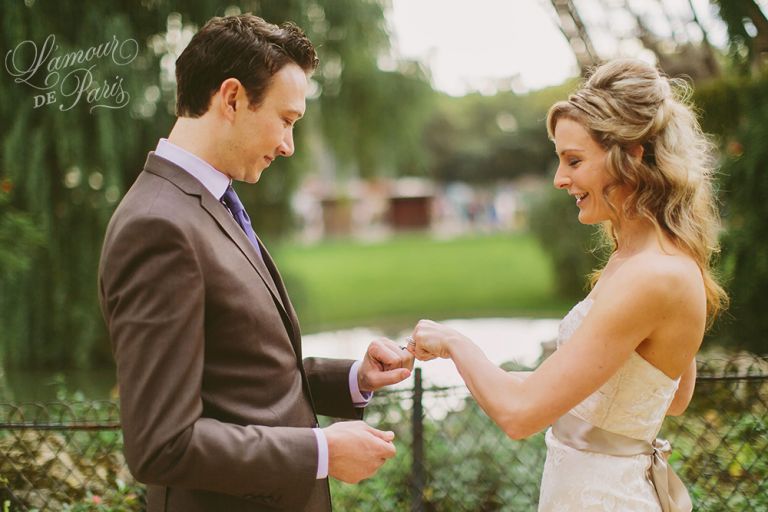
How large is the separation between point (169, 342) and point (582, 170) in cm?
114

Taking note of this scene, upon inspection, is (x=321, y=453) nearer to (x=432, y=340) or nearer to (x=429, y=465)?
(x=432, y=340)

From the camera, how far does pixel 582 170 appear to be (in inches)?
77.1

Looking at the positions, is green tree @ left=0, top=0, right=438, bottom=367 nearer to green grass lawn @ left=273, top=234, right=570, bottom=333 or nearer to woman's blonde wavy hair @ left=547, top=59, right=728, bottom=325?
green grass lawn @ left=273, top=234, right=570, bottom=333

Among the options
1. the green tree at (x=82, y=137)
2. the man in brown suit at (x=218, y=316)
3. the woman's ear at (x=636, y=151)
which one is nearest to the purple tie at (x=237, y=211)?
the man in brown suit at (x=218, y=316)

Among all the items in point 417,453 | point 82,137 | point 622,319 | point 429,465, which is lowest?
point 429,465

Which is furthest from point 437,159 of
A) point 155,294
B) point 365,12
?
point 155,294

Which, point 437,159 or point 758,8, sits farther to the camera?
point 437,159

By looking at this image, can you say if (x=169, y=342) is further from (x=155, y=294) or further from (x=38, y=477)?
(x=38, y=477)

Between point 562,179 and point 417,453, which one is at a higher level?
point 562,179

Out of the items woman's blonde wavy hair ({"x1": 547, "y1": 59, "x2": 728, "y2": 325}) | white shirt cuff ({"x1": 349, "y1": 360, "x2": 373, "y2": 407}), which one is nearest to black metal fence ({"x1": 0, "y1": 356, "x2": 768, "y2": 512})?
white shirt cuff ({"x1": 349, "y1": 360, "x2": 373, "y2": 407})

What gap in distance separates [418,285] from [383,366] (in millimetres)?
16694

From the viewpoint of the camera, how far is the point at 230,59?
1.73 m

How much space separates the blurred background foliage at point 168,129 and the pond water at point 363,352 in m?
0.21

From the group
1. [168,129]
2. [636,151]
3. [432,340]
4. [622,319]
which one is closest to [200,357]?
[432,340]
